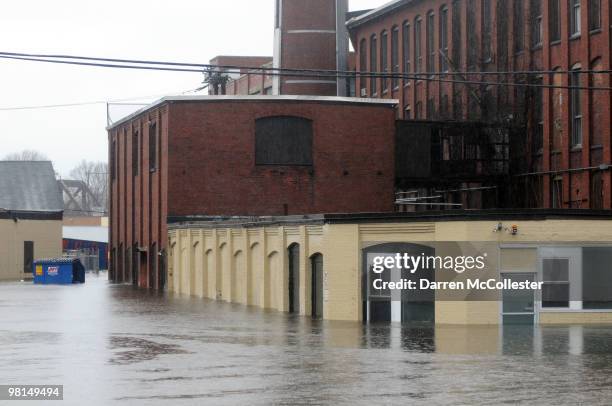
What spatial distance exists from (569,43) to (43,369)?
98.2 feet

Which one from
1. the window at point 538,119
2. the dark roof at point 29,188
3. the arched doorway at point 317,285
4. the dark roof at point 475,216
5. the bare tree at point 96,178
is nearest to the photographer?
the dark roof at point 475,216

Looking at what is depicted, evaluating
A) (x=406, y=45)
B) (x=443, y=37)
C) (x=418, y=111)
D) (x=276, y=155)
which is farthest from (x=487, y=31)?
(x=276, y=155)

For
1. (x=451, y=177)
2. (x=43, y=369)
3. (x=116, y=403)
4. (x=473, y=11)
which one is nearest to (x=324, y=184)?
(x=451, y=177)

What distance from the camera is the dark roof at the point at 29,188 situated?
260 ft

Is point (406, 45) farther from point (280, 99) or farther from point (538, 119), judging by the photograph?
point (538, 119)

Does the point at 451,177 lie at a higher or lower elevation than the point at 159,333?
higher

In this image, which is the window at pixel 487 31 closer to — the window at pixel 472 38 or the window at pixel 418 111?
the window at pixel 472 38

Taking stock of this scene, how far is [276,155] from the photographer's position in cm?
5203

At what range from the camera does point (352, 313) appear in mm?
32188

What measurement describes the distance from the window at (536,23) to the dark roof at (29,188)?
4066 centimetres

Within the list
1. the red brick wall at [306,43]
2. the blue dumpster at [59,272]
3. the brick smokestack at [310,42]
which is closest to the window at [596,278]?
the brick smokestack at [310,42]

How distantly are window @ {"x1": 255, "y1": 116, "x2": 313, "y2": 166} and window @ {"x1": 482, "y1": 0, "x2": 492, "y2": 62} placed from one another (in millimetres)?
8046

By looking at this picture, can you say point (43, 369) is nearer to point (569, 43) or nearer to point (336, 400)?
point (336, 400)

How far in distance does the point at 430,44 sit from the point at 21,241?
1271 inches
